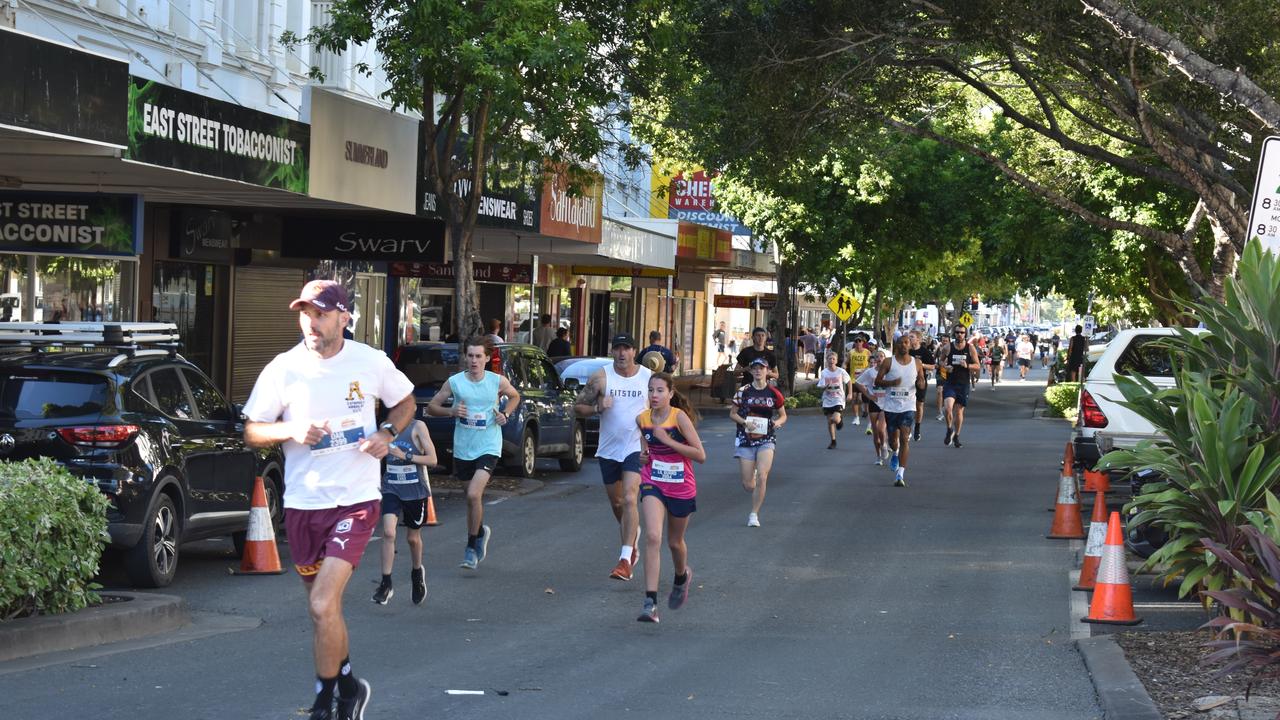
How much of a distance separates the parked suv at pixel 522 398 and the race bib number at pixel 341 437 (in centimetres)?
1141

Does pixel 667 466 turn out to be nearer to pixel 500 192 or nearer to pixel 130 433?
pixel 130 433

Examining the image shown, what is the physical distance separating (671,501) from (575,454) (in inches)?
427

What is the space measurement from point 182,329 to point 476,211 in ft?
22.6

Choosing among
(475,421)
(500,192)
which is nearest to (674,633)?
(475,421)

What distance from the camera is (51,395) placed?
1084 centimetres

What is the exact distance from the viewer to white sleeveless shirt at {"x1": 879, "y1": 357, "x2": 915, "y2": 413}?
19875mm

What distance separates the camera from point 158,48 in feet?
70.3

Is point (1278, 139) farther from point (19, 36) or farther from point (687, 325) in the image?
point (687, 325)

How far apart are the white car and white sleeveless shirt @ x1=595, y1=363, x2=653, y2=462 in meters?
6.18

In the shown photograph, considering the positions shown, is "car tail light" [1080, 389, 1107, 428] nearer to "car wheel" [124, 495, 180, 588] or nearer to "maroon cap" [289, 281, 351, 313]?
"car wheel" [124, 495, 180, 588]

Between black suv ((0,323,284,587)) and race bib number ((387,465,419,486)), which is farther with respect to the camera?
race bib number ((387,465,419,486))

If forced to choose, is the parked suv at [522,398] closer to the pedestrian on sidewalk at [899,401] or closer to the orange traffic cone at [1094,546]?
the pedestrian on sidewalk at [899,401]

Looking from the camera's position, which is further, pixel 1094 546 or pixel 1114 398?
pixel 1114 398

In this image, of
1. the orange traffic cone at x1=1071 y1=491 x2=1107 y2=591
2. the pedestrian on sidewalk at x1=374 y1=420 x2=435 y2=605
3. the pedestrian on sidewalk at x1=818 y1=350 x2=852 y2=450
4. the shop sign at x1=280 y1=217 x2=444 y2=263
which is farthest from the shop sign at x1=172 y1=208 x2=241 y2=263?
the orange traffic cone at x1=1071 y1=491 x2=1107 y2=591
